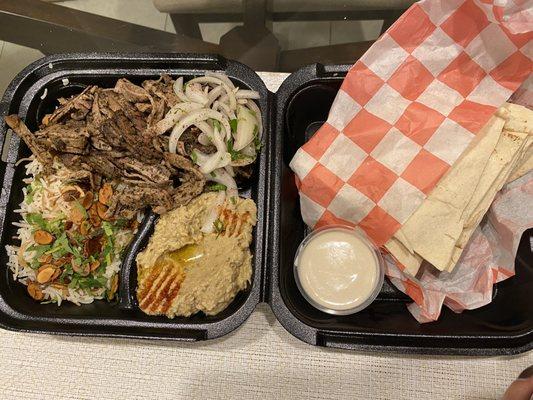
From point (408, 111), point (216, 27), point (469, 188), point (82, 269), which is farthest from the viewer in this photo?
point (216, 27)

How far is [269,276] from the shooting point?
5.69 ft

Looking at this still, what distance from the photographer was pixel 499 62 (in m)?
1.74

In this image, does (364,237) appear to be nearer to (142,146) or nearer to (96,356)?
(142,146)

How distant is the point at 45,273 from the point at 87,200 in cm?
33

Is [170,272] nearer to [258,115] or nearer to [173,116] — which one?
[173,116]

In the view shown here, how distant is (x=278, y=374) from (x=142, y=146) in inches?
41.4

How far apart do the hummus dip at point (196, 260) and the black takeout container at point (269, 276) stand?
46 millimetres

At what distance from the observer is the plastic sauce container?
5.80 feet

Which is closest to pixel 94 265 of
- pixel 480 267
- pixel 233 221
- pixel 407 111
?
pixel 233 221

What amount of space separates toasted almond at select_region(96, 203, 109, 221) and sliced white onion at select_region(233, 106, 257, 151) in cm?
60

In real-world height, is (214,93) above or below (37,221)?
above

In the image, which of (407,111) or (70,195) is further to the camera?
(70,195)

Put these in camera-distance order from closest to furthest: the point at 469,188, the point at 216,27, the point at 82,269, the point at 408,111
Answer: the point at 469,188, the point at 408,111, the point at 82,269, the point at 216,27

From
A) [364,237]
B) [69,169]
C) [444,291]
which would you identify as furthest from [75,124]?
[444,291]
